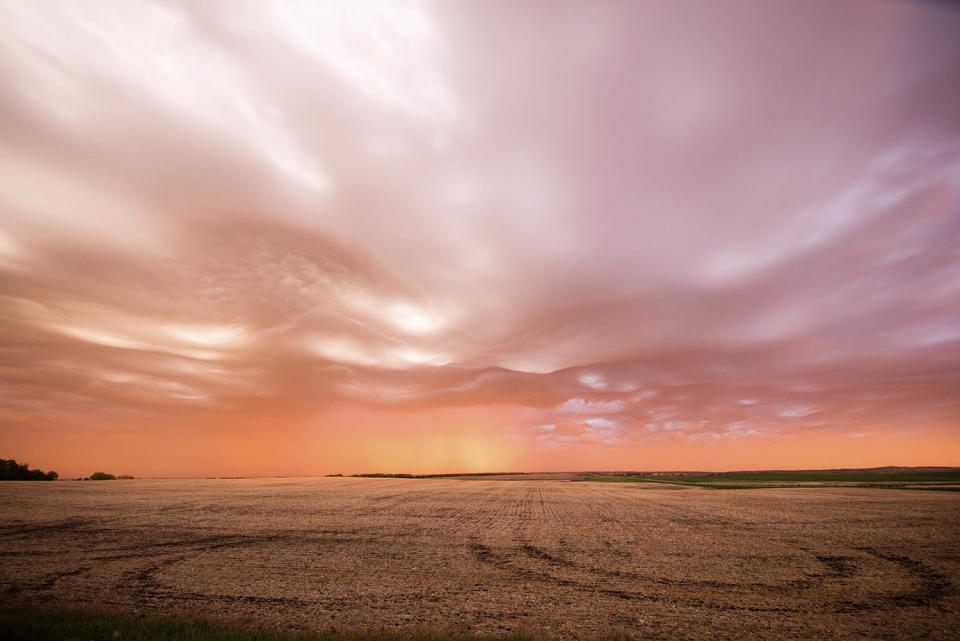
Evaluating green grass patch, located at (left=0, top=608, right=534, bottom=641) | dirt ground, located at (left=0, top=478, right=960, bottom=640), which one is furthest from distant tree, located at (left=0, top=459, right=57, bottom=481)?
green grass patch, located at (left=0, top=608, right=534, bottom=641)

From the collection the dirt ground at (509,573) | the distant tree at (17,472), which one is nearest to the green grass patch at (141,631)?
the dirt ground at (509,573)

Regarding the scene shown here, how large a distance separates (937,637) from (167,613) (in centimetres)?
1941

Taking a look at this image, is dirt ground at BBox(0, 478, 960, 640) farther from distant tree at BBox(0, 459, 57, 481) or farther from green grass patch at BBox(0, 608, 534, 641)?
distant tree at BBox(0, 459, 57, 481)

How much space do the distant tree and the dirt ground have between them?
8775 cm

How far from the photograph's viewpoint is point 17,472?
3511 inches

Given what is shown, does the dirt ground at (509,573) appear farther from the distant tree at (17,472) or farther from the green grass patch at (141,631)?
the distant tree at (17,472)

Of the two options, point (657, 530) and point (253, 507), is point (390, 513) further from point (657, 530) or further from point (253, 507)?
point (657, 530)

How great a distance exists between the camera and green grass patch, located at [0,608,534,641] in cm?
921

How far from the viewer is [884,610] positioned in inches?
488

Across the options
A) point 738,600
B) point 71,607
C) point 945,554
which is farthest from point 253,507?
point 945,554

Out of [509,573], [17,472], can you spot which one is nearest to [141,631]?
[509,573]

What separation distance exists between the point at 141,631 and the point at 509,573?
1093 cm

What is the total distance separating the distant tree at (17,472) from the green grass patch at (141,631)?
11437cm

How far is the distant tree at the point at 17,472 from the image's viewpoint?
287 feet
